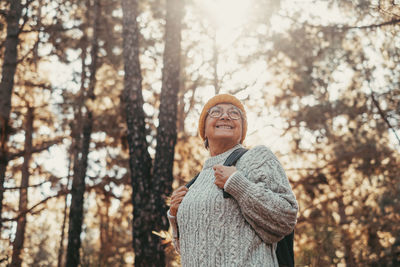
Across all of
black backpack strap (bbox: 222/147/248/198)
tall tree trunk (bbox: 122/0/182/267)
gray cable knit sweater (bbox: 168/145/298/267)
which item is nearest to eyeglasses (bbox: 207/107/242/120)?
black backpack strap (bbox: 222/147/248/198)

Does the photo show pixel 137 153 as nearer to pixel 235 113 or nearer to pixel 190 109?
pixel 235 113

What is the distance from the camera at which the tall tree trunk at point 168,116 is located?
6152 millimetres

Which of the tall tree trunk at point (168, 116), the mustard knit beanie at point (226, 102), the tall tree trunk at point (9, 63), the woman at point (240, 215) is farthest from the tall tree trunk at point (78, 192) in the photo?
the woman at point (240, 215)

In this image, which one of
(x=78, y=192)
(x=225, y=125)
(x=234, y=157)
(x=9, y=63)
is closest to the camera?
(x=234, y=157)

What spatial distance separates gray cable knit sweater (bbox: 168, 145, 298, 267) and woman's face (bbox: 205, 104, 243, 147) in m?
0.30

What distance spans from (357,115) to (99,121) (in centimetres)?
658

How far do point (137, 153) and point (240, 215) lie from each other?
4.42 meters

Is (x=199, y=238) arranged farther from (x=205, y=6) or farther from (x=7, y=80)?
(x=205, y=6)

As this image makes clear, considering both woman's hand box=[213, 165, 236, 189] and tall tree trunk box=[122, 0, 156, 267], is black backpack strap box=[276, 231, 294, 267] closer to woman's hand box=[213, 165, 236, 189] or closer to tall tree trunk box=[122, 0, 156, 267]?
woman's hand box=[213, 165, 236, 189]

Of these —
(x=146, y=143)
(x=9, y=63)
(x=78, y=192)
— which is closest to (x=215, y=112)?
(x=146, y=143)

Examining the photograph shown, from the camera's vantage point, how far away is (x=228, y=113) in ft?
8.70

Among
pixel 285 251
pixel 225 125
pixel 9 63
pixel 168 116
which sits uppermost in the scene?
pixel 9 63

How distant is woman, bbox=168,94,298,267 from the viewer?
6.77ft

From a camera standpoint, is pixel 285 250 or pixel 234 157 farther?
pixel 234 157
